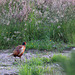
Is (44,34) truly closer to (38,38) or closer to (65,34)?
(38,38)

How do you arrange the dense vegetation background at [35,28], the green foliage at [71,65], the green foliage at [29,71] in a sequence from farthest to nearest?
1. the dense vegetation background at [35,28]
2. the green foliage at [29,71]
3. the green foliage at [71,65]

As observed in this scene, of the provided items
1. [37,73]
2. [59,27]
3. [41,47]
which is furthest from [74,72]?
[59,27]

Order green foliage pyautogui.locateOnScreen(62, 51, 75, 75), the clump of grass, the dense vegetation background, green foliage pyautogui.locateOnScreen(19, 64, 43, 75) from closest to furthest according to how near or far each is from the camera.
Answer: green foliage pyautogui.locateOnScreen(62, 51, 75, 75) → green foliage pyautogui.locateOnScreen(19, 64, 43, 75) → the clump of grass → the dense vegetation background

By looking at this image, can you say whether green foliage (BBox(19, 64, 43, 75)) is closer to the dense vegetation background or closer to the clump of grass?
the clump of grass

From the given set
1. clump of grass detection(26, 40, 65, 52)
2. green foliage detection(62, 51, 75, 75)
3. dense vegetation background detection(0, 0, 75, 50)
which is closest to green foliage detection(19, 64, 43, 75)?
green foliage detection(62, 51, 75, 75)

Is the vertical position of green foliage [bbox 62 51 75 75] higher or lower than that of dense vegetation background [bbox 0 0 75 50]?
higher

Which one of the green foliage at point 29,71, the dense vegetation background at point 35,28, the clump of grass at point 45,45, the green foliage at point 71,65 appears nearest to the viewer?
the green foliage at point 71,65

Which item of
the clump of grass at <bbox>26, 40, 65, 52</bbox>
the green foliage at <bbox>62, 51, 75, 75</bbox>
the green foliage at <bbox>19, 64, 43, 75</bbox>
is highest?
the green foliage at <bbox>62, 51, 75, 75</bbox>

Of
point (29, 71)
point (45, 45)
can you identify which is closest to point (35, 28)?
point (45, 45)

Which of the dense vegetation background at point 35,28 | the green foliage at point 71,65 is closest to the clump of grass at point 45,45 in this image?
the dense vegetation background at point 35,28

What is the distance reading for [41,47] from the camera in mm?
5953

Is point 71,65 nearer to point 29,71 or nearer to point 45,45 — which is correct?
point 29,71

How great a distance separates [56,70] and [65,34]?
3105 millimetres

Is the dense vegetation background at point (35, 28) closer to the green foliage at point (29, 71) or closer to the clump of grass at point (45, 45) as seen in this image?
the clump of grass at point (45, 45)
